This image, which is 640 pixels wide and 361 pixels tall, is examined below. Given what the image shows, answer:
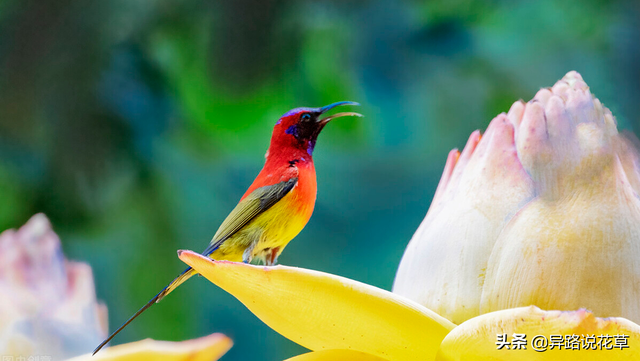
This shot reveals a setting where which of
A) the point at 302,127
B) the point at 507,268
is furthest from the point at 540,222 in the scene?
the point at 302,127

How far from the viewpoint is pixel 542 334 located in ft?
0.37

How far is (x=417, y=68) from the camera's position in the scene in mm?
304

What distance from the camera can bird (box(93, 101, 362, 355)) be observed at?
0.21 metres

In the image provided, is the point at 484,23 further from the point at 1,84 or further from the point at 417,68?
the point at 1,84

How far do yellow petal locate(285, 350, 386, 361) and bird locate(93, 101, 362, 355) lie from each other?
8cm

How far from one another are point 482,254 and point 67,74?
0.89 ft

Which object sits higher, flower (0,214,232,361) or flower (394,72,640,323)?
flower (394,72,640,323)

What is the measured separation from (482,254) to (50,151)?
26cm

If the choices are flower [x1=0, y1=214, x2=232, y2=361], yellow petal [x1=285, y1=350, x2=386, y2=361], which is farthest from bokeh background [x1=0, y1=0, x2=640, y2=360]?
yellow petal [x1=285, y1=350, x2=386, y2=361]

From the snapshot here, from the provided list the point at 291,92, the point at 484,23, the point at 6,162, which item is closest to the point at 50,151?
the point at 6,162

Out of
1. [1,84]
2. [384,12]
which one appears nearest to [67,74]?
[1,84]

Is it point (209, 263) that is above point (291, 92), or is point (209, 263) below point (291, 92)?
below

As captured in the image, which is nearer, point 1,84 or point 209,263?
point 209,263

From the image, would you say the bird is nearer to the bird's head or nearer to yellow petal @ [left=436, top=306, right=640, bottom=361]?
the bird's head
